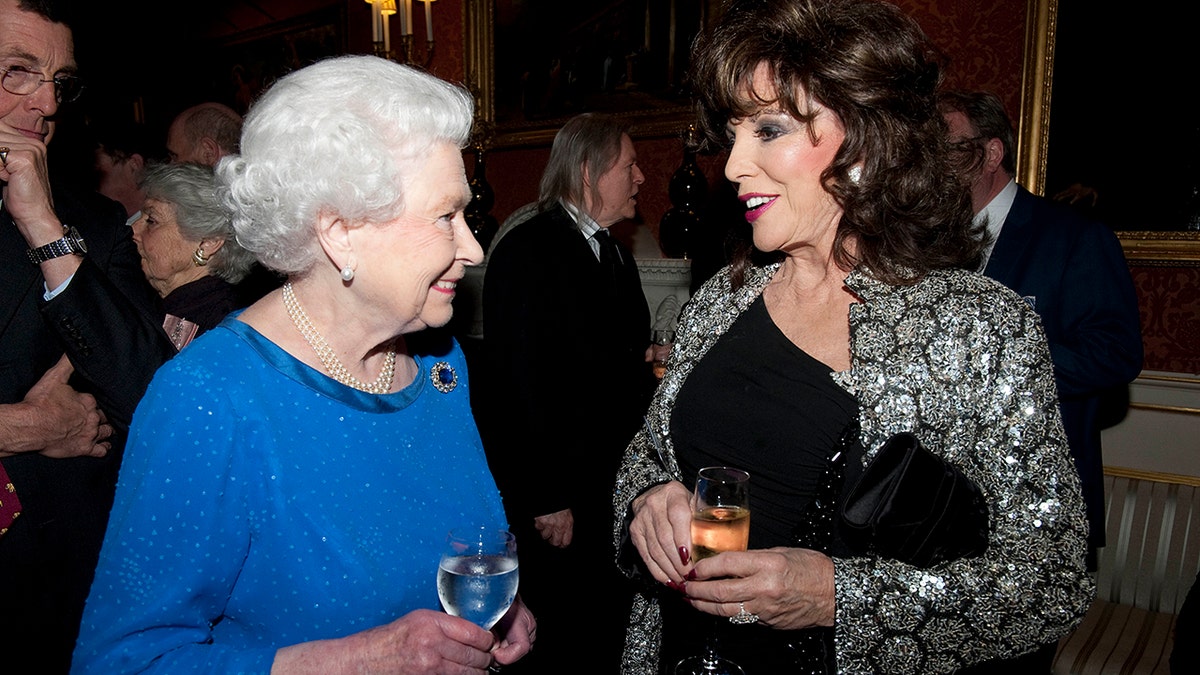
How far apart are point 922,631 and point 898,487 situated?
0.27m

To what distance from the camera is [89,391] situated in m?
1.86

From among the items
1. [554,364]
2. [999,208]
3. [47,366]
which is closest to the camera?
[47,366]

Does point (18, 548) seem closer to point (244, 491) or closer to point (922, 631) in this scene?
point (244, 491)

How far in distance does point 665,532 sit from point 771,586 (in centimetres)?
24

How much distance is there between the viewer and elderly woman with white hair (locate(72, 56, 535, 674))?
1084 mm

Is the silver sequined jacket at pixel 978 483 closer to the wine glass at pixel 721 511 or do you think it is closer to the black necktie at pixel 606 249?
the wine glass at pixel 721 511

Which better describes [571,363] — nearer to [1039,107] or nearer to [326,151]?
[326,151]

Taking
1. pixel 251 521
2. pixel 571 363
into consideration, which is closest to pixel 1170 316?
pixel 571 363

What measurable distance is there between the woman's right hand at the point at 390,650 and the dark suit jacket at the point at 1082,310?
2140 mm

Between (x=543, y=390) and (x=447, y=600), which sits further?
(x=543, y=390)

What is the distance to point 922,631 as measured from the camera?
131 cm

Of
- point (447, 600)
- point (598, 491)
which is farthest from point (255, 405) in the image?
point (598, 491)

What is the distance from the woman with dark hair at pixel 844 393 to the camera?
1295 mm

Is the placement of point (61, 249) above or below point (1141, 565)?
above
